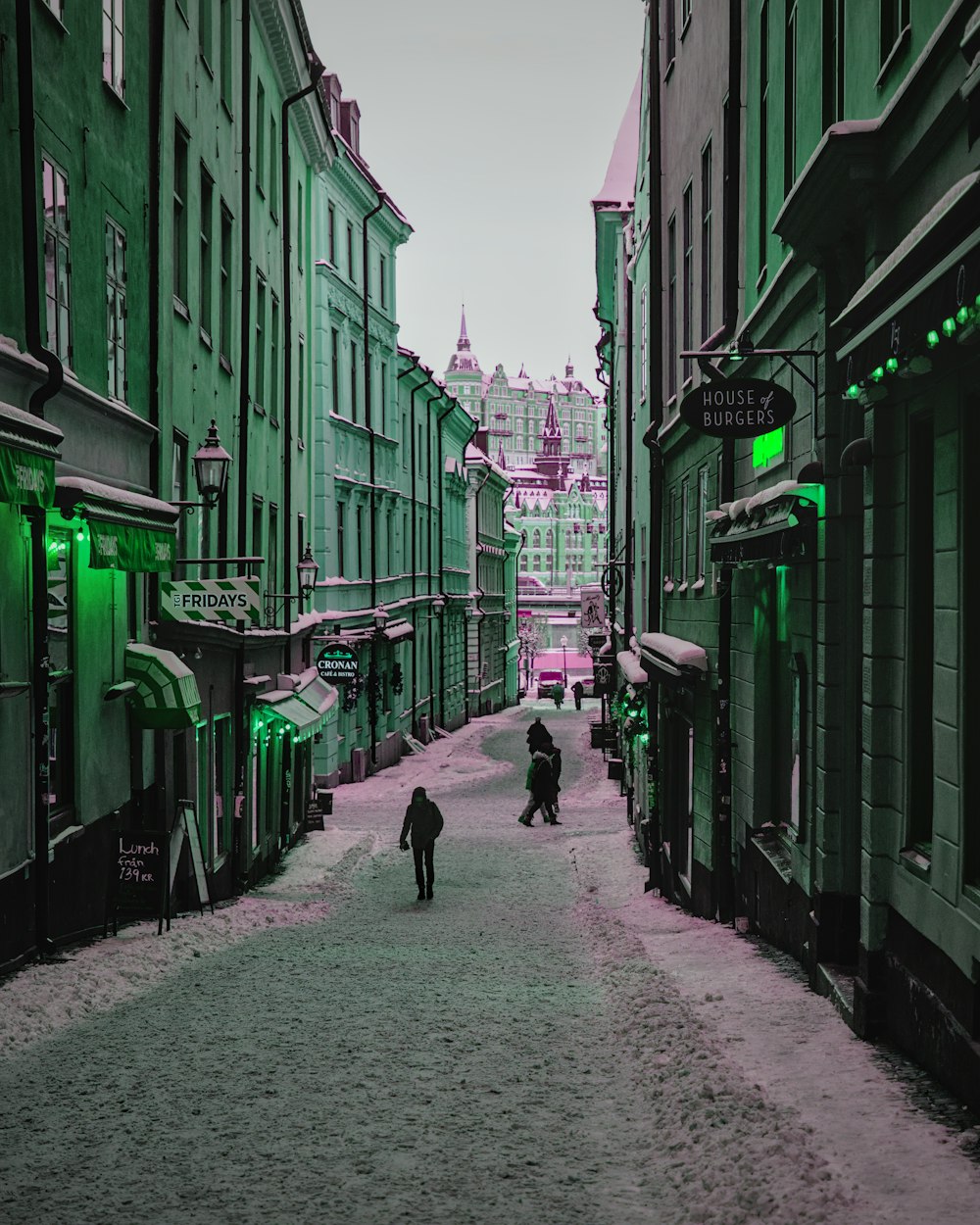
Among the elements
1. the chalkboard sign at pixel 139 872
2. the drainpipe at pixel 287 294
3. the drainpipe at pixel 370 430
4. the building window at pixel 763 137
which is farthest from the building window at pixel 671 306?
the drainpipe at pixel 370 430

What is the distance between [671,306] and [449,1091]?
16061mm

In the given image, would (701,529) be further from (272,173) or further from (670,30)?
(272,173)

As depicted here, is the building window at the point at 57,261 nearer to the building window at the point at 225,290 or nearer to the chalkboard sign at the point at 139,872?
the chalkboard sign at the point at 139,872

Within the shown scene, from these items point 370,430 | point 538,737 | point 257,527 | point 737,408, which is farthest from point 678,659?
point 370,430

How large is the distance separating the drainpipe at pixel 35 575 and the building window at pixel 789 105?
6046 millimetres

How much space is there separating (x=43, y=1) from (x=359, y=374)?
2620 cm

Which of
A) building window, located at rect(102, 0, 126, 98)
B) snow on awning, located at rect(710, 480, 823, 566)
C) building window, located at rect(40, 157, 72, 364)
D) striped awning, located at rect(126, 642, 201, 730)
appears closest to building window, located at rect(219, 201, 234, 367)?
building window, located at rect(102, 0, 126, 98)

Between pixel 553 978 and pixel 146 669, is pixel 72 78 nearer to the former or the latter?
pixel 146 669

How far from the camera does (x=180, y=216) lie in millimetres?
18719

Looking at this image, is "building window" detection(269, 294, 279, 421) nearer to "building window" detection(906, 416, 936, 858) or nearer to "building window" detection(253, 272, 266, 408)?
"building window" detection(253, 272, 266, 408)

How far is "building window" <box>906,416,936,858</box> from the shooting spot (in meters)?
7.94

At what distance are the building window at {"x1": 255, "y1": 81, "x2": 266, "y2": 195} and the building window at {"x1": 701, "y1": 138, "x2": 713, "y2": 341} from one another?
28.2 ft

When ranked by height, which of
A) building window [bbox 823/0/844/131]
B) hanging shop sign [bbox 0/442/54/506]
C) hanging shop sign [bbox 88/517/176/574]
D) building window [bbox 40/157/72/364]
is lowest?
hanging shop sign [bbox 88/517/176/574]

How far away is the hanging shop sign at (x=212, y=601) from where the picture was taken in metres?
16.7
